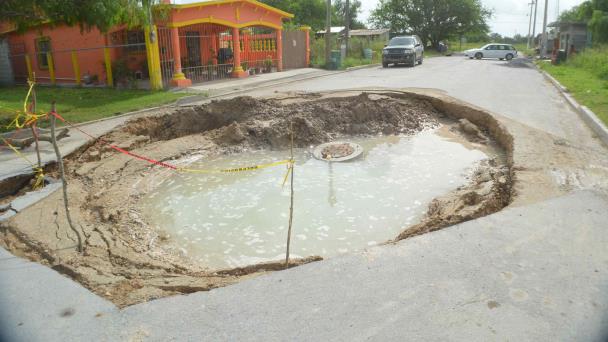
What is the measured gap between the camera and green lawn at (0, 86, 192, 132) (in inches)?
466

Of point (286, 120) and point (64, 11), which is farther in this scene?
point (286, 120)

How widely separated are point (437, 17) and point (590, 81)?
4041cm

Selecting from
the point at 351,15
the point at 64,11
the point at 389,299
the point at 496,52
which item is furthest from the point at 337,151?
the point at 351,15

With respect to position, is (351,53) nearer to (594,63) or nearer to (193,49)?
(193,49)

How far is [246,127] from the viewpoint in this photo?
10.5 m

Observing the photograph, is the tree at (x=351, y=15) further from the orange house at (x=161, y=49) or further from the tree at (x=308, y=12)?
the orange house at (x=161, y=49)

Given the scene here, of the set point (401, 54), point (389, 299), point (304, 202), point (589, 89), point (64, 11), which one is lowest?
point (304, 202)

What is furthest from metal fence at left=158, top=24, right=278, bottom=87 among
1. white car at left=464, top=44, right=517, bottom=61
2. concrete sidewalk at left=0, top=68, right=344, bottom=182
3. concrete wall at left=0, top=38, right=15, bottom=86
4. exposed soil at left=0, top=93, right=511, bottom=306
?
white car at left=464, top=44, right=517, bottom=61

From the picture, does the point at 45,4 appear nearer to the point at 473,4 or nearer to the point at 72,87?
the point at 72,87

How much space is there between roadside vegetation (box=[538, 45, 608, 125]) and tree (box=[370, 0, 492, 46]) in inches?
1144

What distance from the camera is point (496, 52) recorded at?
37.3m

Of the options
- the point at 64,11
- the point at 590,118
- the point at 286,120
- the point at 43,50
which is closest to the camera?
the point at 590,118

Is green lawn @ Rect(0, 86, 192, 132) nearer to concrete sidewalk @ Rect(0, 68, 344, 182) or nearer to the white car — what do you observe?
concrete sidewalk @ Rect(0, 68, 344, 182)

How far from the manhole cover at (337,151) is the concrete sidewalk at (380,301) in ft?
16.6
